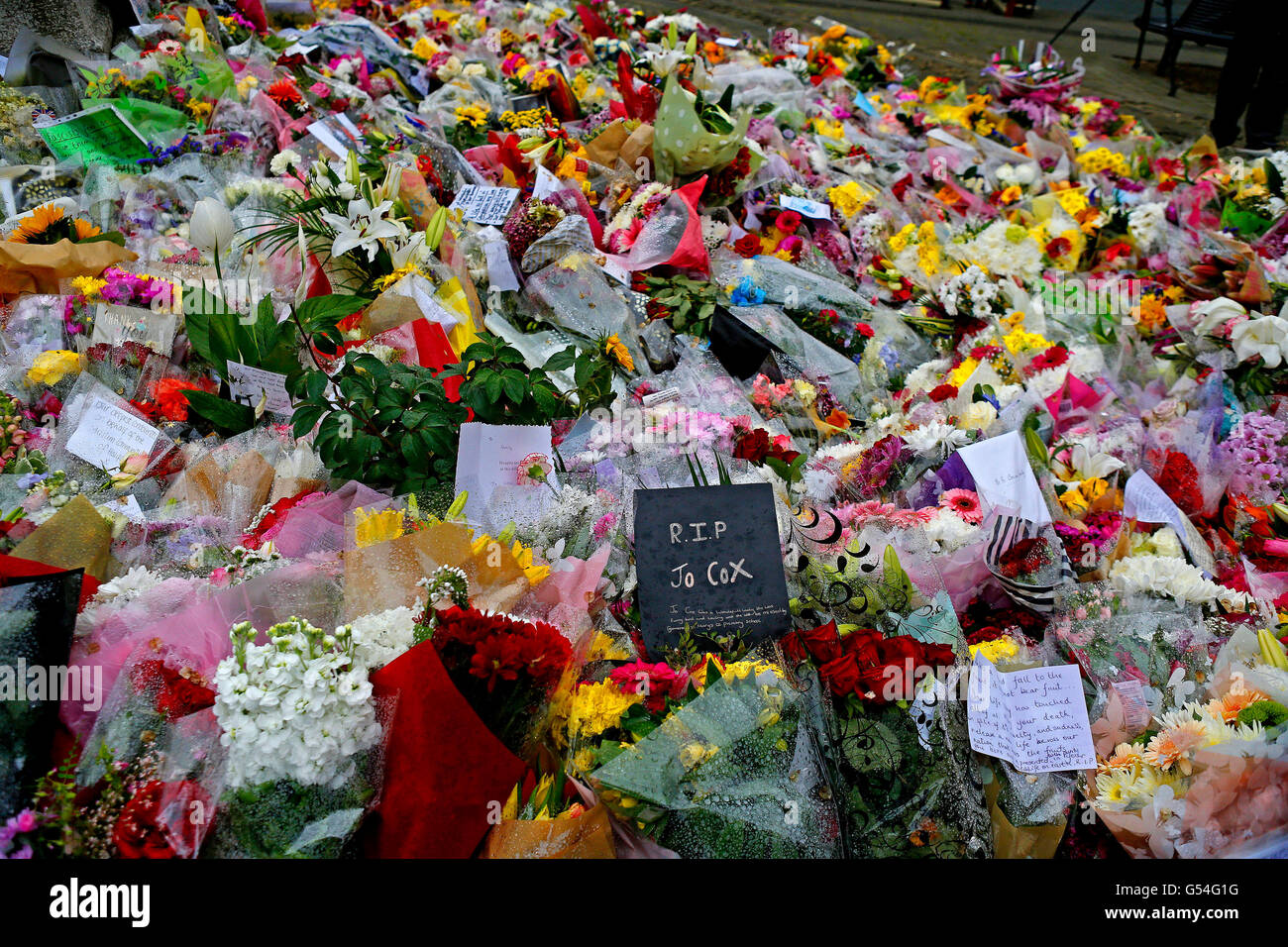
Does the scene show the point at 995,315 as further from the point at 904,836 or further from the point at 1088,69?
the point at 1088,69

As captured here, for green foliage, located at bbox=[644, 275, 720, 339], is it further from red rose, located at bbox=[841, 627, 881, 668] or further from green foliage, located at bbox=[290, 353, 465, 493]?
red rose, located at bbox=[841, 627, 881, 668]

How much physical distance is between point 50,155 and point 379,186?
147cm

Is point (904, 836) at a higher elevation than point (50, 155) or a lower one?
lower

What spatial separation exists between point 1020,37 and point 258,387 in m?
10.7

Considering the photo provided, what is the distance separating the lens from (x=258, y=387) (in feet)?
7.44

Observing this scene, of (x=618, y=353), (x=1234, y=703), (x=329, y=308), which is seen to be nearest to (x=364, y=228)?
(x=329, y=308)

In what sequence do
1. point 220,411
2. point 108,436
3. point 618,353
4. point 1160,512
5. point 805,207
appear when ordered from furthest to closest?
1. point 805,207
2. point 618,353
3. point 1160,512
4. point 220,411
5. point 108,436

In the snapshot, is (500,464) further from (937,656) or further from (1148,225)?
(1148,225)

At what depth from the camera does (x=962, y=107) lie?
17.8 feet

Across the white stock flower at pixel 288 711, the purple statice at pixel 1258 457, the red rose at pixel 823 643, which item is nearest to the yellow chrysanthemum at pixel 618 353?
the red rose at pixel 823 643

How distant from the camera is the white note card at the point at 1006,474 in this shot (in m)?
2.13

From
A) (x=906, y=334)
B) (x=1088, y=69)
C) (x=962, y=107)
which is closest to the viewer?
(x=906, y=334)
